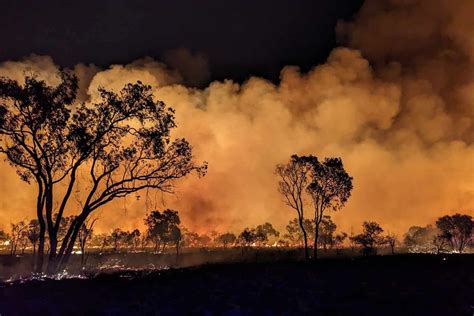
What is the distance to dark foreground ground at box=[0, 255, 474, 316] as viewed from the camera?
2055 cm

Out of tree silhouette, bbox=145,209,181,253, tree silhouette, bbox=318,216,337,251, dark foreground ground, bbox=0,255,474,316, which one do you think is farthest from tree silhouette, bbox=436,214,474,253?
dark foreground ground, bbox=0,255,474,316

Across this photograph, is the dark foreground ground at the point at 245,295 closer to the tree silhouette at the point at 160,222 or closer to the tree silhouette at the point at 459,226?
the tree silhouette at the point at 160,222

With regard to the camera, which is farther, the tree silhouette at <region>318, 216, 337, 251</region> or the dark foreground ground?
the tree silhouette at <region>318, 216, 337, 251</region>

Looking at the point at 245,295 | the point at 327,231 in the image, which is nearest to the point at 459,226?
the point at 327,231

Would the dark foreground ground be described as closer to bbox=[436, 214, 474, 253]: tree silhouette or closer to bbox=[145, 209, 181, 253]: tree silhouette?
bbox=[145, 209, 181, 253]: tree silhouette

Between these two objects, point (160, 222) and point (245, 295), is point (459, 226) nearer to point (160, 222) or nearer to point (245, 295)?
point (160, 222)

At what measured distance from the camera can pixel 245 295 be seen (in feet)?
76.7

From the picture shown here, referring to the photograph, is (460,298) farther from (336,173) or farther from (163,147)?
(336,173)

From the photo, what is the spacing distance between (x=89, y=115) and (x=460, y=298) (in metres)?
32.2

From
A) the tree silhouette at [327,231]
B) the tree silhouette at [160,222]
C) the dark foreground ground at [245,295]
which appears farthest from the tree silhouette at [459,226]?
the dark foreground ground at [245,295]

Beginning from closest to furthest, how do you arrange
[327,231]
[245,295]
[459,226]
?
[245,295] < [459,226] < [327,231]

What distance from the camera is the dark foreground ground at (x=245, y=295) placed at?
20.5 m

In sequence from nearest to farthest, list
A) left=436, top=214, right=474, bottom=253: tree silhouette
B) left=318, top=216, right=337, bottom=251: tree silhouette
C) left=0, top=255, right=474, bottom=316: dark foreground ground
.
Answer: left=0, top=255, right=474, bottom=316: dark foreground ground < left=436, top=214, right=474, bottom=253: tree silhouette < left=318, top=216, right=337, bottom=251: tree silhouette

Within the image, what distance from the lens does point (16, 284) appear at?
24.3 m
